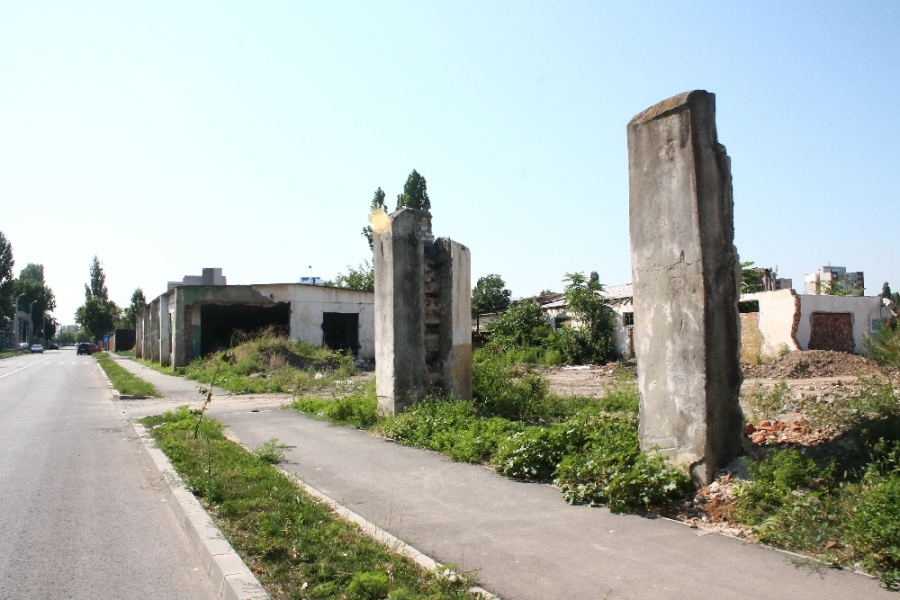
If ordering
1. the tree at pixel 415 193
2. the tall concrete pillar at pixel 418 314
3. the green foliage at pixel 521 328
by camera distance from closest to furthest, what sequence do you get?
the tall concrete pillar at pixel 418 314 < the green foliage at pixel 521 328 < the tree at pixel 415 193

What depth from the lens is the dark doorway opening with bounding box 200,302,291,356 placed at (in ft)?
103

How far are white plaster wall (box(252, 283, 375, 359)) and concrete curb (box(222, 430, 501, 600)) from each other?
22819 mm

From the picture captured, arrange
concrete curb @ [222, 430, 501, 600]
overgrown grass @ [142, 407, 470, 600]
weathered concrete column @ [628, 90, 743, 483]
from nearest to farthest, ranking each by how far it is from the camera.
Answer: overgrown grass @ [142, 407, 470, 600]
concrete curb @ [222, 430, 501, 600]
weathered concrete column @ [628, 90, 743, 483]

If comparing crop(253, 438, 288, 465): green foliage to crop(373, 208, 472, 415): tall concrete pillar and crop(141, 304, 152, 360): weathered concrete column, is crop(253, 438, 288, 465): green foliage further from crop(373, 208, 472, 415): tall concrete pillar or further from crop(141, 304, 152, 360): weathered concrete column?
Result: crop(141, 304, 152, 360): weathered concrete column

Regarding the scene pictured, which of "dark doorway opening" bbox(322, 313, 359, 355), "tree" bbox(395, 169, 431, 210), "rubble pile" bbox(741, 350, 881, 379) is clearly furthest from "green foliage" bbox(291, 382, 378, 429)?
"tree" bbox(395, 169, 431, 210)

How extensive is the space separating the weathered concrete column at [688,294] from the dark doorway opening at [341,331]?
26.6 m

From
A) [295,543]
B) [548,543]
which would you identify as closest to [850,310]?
[548,543]

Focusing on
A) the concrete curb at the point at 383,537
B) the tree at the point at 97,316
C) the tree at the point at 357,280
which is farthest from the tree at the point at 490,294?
the tree at the point at 97,316

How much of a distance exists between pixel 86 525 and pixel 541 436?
455cm

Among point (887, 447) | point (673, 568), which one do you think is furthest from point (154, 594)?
point (887, 447)

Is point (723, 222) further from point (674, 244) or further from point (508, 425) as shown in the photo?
point (508, 425)

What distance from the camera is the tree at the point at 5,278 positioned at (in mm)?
66444

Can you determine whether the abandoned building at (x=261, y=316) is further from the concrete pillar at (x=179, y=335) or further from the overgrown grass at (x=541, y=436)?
the overgrown grass at (x=541, y=436)

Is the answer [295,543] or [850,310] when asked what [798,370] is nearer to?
[850,310]
